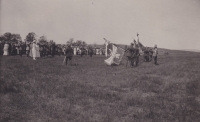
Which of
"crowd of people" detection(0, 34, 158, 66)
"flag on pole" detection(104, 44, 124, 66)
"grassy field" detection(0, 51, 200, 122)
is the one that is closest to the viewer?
"grassy field" detection(0, 51, 200, 122)

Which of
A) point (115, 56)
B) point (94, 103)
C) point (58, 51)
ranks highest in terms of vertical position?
point (58, 51)

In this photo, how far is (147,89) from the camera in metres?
8.41

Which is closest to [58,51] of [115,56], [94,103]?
[115,56]

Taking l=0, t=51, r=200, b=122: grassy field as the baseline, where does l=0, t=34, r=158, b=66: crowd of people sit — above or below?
above

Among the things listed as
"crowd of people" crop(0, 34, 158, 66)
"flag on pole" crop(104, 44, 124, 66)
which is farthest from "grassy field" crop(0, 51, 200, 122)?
"flag on pole" crop(104, 44, 124, 66)

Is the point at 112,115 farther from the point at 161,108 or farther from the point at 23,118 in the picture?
the point at 23,118

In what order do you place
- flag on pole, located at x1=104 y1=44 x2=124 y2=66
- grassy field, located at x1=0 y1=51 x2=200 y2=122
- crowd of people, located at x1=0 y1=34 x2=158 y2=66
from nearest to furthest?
grassy field, located at x1=0 y1=51 x2=200 y2=122
crowd of people, located at x1=0 y1=34 x2=158 y2=66
flag on pole, located at x1=104 y1=44 x2=124 y2=66

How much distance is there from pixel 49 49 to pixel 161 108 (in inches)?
1105

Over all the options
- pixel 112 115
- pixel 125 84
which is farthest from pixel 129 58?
pixel 112 115

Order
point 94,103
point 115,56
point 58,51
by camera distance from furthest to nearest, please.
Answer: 1. point 58,51
2. point 115,56
3. point 94,103

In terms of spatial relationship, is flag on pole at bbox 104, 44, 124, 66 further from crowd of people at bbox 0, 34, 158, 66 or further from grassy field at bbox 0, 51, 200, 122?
grassy field at bbox 0, 51, 200, 122

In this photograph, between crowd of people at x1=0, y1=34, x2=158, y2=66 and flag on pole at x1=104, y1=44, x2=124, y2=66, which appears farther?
flag on pole at x1=104, y1=44, x2=124, y2=66

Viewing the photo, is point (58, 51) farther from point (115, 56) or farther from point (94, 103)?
point (94, 103)

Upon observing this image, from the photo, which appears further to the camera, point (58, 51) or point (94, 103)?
point (58, 51)
